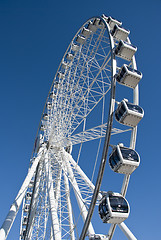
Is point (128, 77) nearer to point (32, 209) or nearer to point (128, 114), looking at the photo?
point (128, 114)

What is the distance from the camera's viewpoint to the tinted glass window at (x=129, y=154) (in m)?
6.74

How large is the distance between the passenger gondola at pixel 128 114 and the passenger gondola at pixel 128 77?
3.11 feet

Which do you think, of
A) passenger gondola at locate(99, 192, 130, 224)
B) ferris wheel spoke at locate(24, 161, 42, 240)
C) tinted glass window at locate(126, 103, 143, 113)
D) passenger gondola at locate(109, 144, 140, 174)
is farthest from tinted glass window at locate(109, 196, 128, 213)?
ferris wheel spoke at locate(24, 161, 42, 240)

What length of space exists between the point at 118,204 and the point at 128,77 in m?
4.53

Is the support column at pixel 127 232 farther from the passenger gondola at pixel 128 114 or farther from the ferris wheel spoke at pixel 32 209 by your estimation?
the ferris wheel spoke at pixel 32 209

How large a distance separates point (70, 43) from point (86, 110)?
617 cm

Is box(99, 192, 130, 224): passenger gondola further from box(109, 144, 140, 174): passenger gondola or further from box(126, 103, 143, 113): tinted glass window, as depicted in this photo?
box(126, 103, 143, 113): tinted glass window

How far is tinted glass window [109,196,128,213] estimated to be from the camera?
20.3 ft

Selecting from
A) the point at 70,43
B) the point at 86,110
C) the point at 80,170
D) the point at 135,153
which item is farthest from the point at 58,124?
the point at 135,153

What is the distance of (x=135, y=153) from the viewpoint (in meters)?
7.03

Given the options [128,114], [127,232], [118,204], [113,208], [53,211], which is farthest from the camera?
[53,211]

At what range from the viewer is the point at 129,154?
6844 mm

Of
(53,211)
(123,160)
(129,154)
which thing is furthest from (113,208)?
(53,211)

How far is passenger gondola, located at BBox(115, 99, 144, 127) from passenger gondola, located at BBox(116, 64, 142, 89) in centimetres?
95
